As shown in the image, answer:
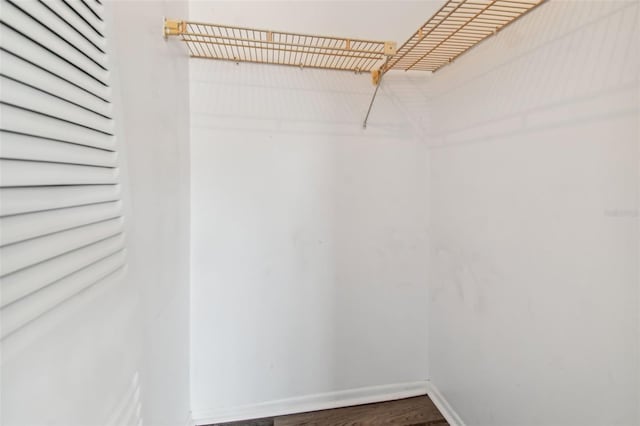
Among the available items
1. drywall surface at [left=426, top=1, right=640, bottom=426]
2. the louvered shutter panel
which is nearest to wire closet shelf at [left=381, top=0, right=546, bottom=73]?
drywall surface at [left=426, top=1, right=640, bottom=426]

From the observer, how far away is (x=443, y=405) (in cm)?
144

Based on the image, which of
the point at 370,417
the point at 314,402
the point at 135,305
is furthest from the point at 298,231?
the point at 370,417

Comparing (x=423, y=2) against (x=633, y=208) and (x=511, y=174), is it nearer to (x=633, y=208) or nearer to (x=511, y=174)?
(x=511, y=174)

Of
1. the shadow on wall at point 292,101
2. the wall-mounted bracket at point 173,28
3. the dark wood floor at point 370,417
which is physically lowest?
the dark wood floor at point 370,417

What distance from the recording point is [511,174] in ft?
3.38

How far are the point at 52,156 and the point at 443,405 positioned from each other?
1.79 metres

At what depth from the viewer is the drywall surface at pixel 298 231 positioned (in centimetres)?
133

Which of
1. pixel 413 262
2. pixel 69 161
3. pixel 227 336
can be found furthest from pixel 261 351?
pixel 69 161

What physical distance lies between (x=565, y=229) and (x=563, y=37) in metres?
0.58

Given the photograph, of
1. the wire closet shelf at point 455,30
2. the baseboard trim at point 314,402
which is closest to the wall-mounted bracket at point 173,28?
the wire closet shelf at point 455,30

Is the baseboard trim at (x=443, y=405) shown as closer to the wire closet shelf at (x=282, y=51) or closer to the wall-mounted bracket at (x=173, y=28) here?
the wire closet shelf at (x=282, y=51)

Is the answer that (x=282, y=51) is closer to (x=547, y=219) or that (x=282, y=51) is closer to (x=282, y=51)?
(x=282, y=51)

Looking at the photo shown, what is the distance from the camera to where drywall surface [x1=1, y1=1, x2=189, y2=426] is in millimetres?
438

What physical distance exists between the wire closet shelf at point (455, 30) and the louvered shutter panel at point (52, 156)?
3.13 ft
